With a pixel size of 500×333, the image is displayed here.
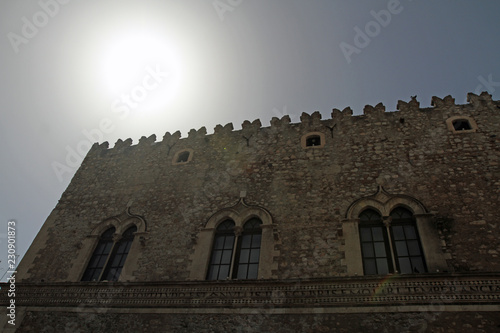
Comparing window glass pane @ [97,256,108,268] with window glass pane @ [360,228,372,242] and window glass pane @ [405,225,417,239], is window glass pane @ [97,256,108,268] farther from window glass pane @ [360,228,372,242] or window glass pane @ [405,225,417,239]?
window glass pane @ [405,225,417,239]

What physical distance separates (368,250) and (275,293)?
7.74 ft

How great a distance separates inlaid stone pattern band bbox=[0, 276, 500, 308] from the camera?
670 centimetres

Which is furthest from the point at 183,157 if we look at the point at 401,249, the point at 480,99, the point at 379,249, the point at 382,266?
the point at 480,99

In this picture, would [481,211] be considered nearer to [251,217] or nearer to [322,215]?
[322,215]

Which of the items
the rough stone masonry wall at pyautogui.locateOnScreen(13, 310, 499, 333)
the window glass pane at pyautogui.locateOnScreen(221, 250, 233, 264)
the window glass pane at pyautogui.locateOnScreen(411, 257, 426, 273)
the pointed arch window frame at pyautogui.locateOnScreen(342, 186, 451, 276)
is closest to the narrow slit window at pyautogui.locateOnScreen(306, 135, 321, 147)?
the pointed arch window frame at pyautogui.locateOnScreen(342, 186, 451, 276)

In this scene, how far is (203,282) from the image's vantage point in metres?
8.07

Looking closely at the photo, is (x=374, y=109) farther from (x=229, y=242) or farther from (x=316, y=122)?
(x=229, y=242)

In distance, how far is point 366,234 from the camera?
27.3ft

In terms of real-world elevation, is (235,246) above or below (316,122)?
below

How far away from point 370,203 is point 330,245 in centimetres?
154

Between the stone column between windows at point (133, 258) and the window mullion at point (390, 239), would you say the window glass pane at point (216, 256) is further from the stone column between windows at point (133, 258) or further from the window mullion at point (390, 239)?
the window mullion at point (390, 239)

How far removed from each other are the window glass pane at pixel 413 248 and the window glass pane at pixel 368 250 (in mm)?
803

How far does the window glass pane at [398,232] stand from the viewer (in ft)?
26.7

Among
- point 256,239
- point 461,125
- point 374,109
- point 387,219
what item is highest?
point 374,109
